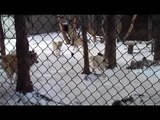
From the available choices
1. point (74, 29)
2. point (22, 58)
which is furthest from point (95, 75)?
point (22, 58)

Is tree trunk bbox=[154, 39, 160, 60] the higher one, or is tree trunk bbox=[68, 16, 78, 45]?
tree trunk bbox=[68, 16, 78, 45]

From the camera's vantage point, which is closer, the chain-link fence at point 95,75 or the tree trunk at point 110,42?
the chain-link fence at point 95,75

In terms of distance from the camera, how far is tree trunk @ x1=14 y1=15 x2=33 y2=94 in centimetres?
651

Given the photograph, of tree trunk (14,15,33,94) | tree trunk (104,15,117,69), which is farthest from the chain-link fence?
tree trunk (14,15,33,94)

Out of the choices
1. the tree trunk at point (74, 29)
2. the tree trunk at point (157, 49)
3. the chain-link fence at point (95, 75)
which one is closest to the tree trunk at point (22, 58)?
the chain-link fence at point (95, 75)

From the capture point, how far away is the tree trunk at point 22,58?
6508mm

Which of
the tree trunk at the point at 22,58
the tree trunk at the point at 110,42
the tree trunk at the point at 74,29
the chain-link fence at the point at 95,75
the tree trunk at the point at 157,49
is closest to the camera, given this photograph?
the chain-link fence at the point at 95,75

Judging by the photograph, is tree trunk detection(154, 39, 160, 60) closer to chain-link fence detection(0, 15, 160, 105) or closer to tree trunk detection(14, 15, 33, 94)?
chain-link fence detection(0, 15, 160, 105)

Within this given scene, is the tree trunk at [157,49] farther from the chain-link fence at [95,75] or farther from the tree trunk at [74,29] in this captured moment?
the tree trunk at [74,29]

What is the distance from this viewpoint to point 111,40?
9156mm

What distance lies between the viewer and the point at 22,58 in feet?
21.6
